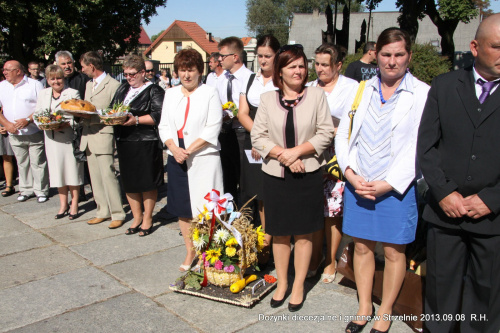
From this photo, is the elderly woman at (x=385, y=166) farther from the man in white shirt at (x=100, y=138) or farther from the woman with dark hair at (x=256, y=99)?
the man in white shirt at (x=100, y=138)

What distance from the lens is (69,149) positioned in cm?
620

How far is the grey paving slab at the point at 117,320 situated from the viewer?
11.3 ft

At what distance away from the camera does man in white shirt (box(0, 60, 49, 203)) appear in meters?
6.86

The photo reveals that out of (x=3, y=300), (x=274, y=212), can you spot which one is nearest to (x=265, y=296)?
(x=274, y=212)

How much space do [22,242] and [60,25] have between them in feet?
41.3

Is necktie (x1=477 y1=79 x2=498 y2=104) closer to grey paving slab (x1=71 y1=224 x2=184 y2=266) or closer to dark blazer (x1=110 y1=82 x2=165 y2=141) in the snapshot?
dark blazer (x1=110 y1=82 x2=165 y2=141)

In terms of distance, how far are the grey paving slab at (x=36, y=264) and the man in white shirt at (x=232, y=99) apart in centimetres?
185

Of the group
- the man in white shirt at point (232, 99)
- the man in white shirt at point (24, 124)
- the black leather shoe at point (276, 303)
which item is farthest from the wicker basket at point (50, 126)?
the black leather shoe at point (276, 303)

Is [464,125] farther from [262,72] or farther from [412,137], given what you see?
[262,72]

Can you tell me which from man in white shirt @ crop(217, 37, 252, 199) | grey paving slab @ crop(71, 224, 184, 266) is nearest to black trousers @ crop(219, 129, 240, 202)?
man in white shirt @ crop(217, 37, 252, 199)

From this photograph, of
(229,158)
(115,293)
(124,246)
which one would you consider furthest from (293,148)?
(124,246)

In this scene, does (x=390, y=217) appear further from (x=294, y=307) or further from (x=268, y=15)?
(x=268, y=15)

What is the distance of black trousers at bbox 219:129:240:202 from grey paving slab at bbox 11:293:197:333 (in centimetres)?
178

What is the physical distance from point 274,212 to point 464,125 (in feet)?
5.02
